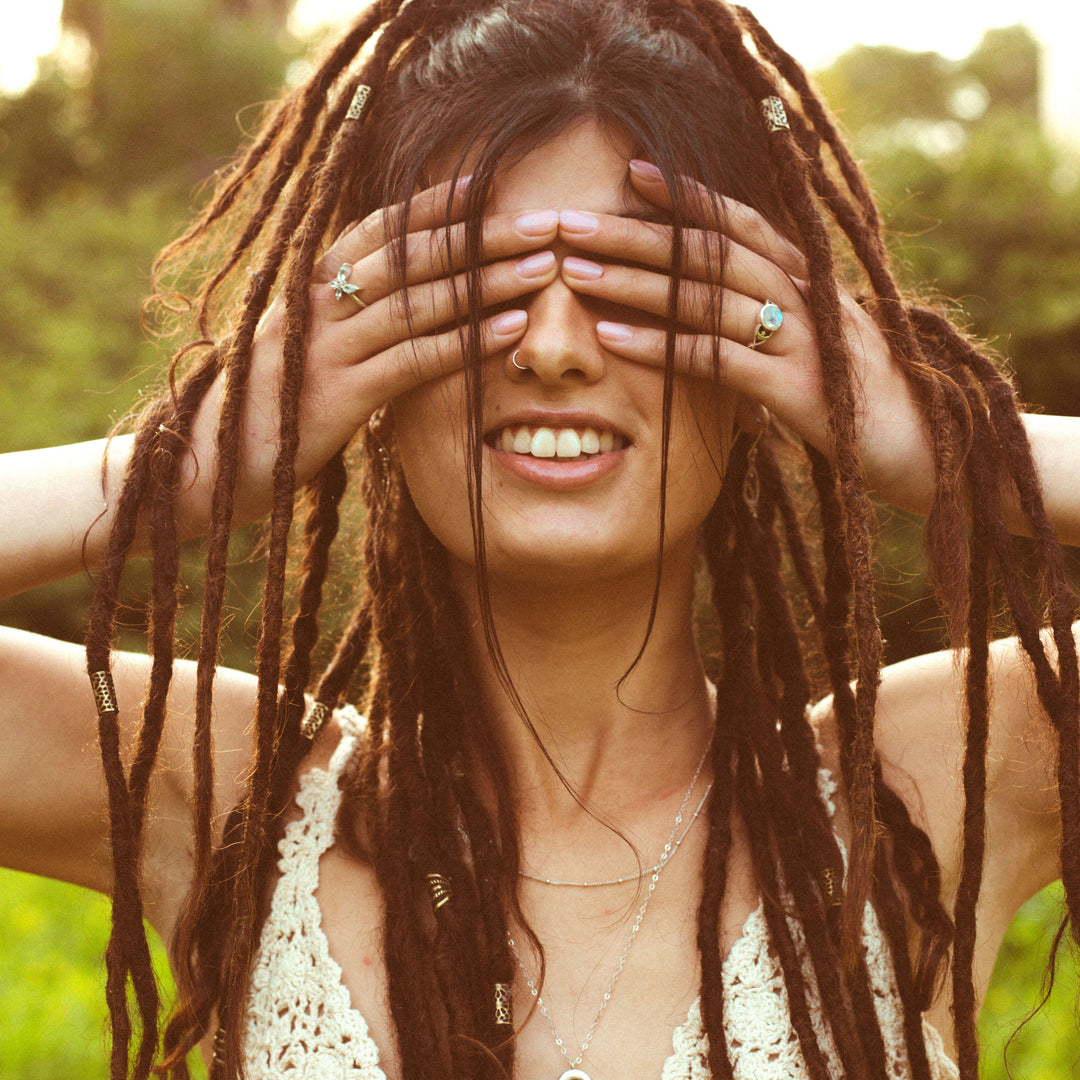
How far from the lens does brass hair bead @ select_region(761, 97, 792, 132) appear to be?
185 centimetres

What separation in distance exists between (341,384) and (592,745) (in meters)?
0.71

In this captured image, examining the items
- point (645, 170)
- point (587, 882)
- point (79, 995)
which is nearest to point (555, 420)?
point (645, 170)

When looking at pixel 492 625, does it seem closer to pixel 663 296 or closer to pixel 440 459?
pixel 440 459

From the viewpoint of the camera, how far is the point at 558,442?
1729 millimetres

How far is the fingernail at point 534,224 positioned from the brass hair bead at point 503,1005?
3.46ft

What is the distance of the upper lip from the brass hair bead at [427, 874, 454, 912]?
67cm

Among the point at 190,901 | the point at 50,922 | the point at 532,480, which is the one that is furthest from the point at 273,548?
the point at 50,922

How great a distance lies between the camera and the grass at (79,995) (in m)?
3.41

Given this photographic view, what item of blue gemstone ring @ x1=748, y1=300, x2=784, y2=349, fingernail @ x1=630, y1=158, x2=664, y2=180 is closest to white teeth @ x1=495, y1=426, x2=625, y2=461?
blue gemstone ring @ x1=748, y1=300, x2=784, y2=349

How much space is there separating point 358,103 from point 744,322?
27.3 inches

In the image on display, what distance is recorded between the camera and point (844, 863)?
71.3 inches

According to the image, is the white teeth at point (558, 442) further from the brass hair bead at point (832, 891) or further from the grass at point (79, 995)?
the grass at point (79, 995)

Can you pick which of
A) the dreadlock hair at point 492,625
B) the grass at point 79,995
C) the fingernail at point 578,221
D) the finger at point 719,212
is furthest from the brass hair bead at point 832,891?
the grass at point 79,995

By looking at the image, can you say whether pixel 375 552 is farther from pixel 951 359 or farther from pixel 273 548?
pixel 951 359
